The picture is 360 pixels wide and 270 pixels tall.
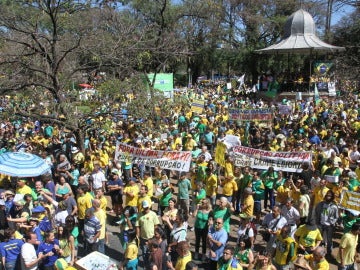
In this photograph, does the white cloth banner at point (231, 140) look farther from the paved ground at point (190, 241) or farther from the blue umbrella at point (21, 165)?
the blue umbrella at point (21, 165)

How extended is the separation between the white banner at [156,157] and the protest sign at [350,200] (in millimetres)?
3792

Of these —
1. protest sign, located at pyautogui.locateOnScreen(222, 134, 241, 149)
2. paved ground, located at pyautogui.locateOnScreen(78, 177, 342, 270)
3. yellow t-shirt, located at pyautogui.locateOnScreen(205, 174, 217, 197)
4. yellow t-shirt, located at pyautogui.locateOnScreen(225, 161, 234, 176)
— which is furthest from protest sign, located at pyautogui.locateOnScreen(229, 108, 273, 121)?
yellow t-shirt, located at pyautogui.locateOnScreen(205, 174, 217, 197)

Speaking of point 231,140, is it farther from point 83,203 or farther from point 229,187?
point 83,203

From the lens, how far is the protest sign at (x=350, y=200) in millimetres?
7816

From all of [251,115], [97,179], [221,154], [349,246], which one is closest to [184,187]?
[97,179]

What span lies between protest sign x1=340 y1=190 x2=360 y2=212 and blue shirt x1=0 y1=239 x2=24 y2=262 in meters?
5.69

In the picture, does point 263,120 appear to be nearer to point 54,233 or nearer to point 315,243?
point 315,243

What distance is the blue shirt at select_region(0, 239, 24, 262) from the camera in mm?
6477

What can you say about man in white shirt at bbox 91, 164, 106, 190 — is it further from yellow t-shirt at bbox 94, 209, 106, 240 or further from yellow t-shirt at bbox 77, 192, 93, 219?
yellow t-shirt at bbox 94, 209, 106, 240

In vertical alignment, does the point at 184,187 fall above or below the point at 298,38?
below

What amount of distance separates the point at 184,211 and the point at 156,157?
2.26m

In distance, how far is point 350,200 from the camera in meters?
7.94

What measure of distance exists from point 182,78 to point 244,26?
1361 cm

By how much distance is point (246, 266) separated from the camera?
6.32 m
